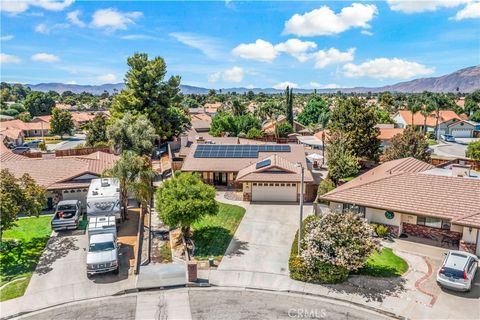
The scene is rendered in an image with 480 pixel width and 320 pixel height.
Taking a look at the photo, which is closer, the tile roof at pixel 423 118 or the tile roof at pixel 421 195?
the tile roof at pixel 421 195

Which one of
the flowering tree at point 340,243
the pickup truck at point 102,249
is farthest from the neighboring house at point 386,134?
the pickup truck at point 102,249

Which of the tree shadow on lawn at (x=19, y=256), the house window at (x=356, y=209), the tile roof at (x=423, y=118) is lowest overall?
the tree shadow on lawn at (x=19, y=256)

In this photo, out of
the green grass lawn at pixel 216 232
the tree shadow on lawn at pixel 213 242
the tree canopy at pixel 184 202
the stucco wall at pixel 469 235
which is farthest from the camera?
the green grass lawn at pixel 216 232

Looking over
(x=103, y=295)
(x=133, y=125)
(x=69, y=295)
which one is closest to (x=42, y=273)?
(x=69, y=295)

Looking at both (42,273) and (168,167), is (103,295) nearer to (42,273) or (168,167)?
(42,273)

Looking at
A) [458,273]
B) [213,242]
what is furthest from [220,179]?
[458,273]

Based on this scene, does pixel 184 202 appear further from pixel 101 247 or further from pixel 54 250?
pixel 54 250

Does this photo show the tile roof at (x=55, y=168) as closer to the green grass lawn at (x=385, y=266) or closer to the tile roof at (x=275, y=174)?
the tile roof at (x=275, y=174)

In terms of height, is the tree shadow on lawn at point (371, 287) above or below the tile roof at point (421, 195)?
below

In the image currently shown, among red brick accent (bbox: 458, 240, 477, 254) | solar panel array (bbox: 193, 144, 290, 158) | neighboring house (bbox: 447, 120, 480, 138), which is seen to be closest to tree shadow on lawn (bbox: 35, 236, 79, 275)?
solar panel array (bbox: 193, 144, 290, 158)
